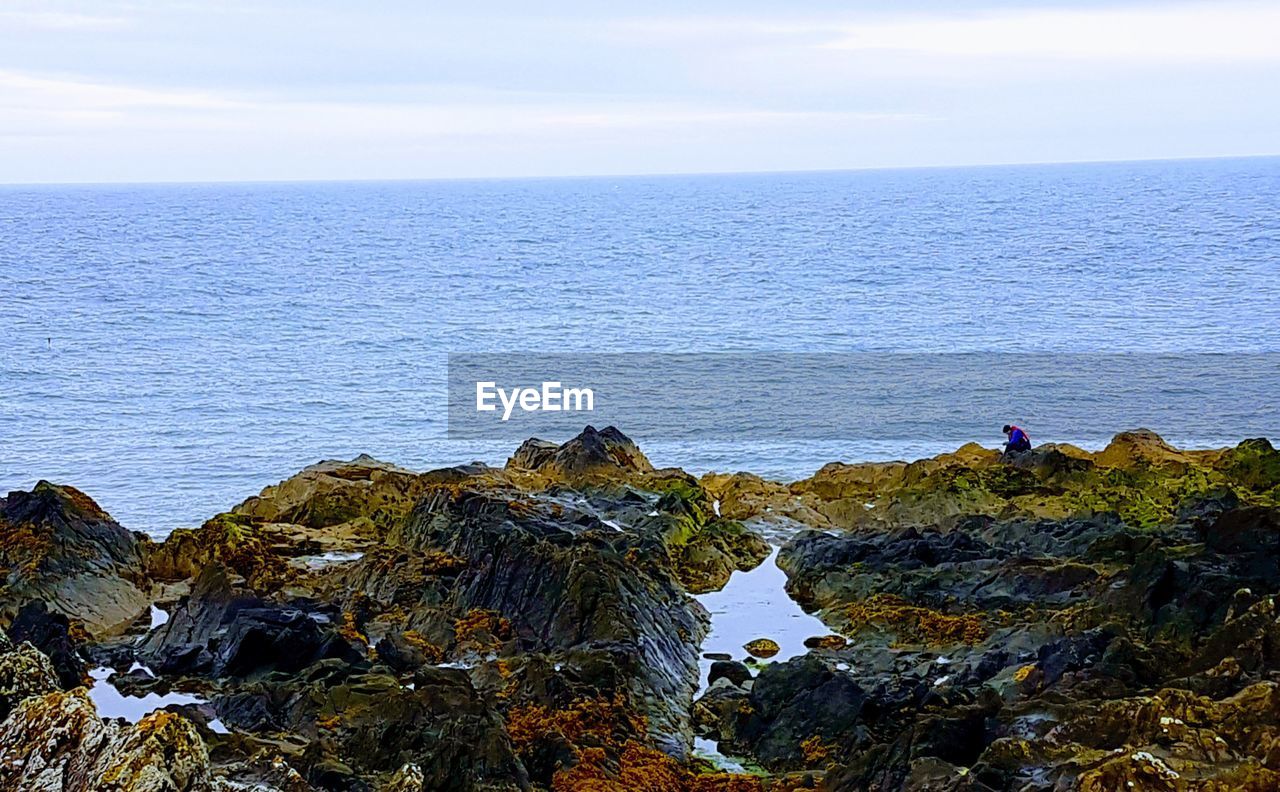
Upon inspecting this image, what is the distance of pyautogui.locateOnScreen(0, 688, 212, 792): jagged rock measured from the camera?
913 cm

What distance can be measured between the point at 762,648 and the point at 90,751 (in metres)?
12.4

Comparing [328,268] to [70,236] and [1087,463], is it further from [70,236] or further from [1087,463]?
[1087,463]

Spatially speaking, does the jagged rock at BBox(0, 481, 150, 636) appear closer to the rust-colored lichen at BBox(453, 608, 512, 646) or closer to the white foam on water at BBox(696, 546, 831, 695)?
the rust-colored lichen at BBox(453, 608, 512, 646)

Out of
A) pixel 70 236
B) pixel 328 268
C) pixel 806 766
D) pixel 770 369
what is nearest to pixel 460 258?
pixel 328 268

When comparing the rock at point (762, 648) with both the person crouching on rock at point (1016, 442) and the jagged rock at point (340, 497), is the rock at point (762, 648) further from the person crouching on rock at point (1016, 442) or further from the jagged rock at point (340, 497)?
the person crouching on rock at point (1016, 442)

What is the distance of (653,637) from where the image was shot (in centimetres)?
1920

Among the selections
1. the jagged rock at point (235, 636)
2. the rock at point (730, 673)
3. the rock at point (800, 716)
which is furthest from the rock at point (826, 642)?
the jagged rock at point (235, 636)

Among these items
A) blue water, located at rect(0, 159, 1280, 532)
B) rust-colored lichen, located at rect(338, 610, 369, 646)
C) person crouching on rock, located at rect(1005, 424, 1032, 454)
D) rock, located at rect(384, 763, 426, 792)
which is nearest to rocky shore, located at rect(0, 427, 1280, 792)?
rock, located at rect(384, 763, 426, 792)

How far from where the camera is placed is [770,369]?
6875 centimetres

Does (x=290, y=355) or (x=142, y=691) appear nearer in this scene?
(x=142, y=691)

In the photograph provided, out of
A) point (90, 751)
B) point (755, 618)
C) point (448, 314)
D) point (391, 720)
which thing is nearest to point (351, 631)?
point (391, 720)

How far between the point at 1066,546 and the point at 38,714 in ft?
56.0

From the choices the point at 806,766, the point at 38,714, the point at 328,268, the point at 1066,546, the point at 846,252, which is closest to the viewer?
the point at 38,714

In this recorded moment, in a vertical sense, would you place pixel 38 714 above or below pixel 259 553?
above
